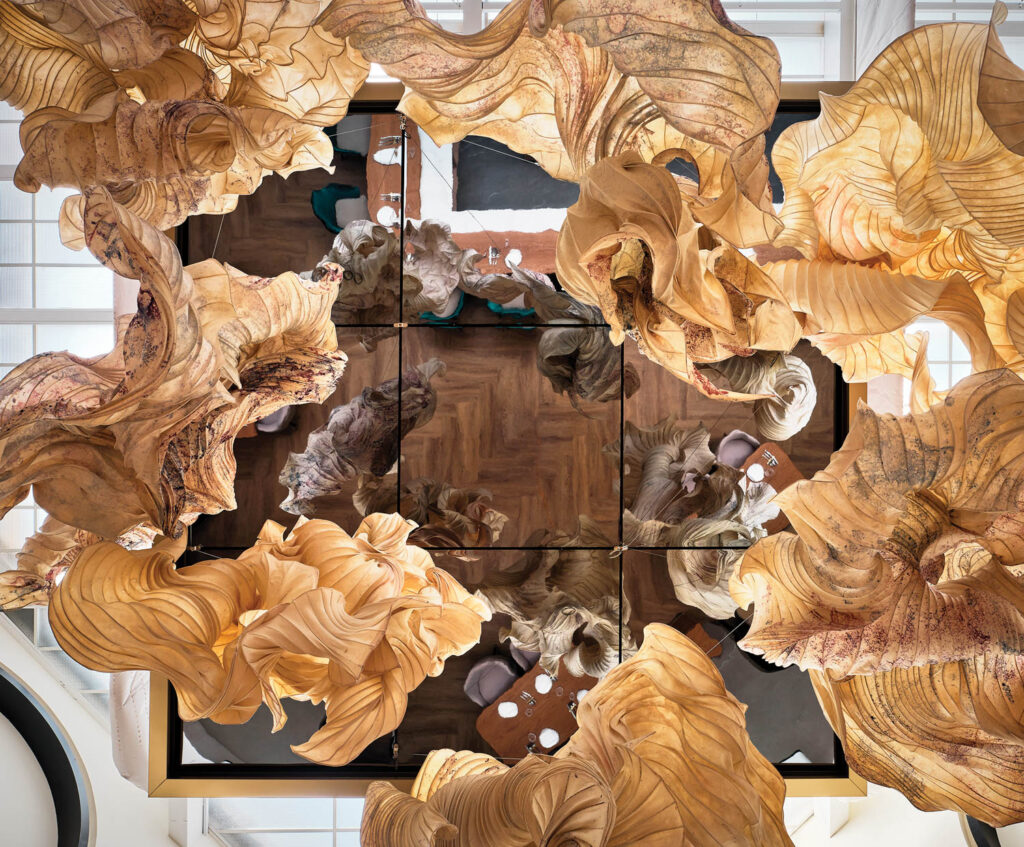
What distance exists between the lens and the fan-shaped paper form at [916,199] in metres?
0.84

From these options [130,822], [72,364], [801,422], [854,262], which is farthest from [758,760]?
[130,822]

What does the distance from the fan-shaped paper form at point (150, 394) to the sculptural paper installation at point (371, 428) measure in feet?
1.28

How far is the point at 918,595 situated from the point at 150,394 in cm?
88

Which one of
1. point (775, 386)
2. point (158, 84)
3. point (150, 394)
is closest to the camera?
point (150, 394)

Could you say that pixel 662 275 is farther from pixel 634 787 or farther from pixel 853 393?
pixel 853 393

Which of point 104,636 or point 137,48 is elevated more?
point 137,48

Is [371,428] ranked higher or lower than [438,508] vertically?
higher

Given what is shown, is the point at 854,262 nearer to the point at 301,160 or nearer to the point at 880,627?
the point at 880,627

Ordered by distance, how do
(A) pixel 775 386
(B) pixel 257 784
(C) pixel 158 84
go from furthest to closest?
(B) pixel 257 784
(A) pixel 775 386
(C) pixel 158 84

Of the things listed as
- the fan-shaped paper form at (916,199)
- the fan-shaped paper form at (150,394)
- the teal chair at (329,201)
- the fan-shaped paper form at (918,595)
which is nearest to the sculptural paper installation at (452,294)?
the teal chair at (329,201)

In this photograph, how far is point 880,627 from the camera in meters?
0.90

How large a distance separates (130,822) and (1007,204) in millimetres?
2034

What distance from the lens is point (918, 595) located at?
901 millimetres

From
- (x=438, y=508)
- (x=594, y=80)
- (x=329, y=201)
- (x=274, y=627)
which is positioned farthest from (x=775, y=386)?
(x=274, y=627)
